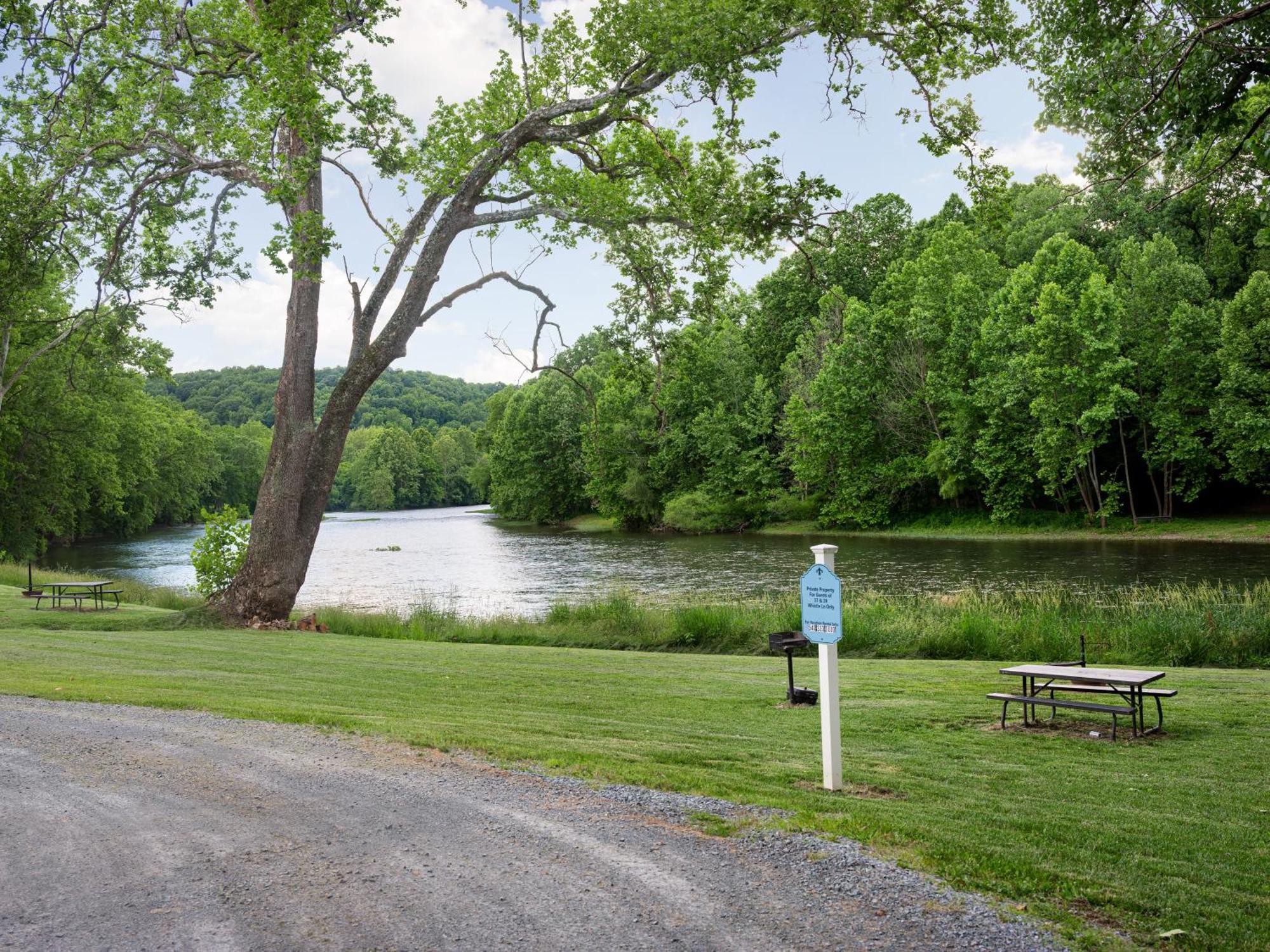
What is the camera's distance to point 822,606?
6.44 meters

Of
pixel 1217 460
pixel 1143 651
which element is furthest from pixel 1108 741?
pixel 1217 460

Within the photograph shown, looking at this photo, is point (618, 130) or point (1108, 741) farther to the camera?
point (618, 130)

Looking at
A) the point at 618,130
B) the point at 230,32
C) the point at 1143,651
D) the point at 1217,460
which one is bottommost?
the point at 1143,651

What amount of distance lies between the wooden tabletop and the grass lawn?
531 millimetres

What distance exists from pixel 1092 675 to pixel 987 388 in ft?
150

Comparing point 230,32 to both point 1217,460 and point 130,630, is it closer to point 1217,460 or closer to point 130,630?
point 130,630

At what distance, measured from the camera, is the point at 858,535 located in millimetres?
55031

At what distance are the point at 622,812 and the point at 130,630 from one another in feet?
48.4

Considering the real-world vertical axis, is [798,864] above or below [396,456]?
below

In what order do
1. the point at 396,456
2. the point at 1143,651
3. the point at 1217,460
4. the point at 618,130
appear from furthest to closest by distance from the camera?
the point at 396,456
the point at 1217,460
the point at 618,130
the point at 1143,651

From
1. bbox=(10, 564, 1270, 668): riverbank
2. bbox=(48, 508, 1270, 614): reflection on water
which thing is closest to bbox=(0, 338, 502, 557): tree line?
bbox=(48, 508, 1270, 614): reflection on water

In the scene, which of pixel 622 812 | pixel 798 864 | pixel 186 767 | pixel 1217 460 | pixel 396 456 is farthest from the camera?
pixel 396 456

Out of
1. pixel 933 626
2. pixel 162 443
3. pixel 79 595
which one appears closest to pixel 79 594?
pixel 79 595

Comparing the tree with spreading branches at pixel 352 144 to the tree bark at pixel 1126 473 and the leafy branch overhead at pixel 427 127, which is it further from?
the tree bark at pixel 1126 473
